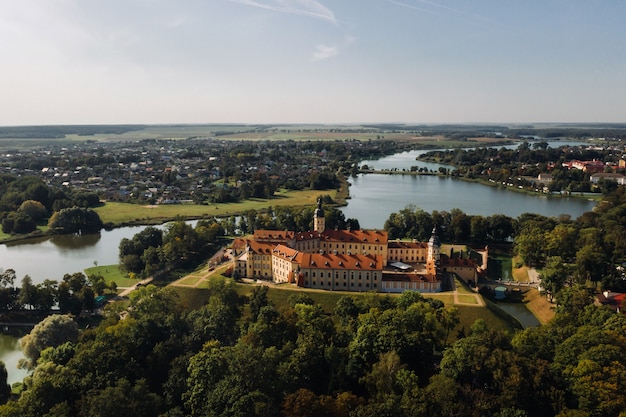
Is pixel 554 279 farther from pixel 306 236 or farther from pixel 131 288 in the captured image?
pixel 131 288

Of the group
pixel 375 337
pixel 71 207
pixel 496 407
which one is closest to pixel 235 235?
pixel 71 207

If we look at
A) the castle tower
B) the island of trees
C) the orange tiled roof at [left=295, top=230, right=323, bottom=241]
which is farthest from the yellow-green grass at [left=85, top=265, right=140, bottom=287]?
the castle tower

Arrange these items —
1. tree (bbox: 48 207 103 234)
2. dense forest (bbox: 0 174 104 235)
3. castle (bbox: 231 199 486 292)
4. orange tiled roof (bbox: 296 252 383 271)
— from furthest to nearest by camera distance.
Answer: tree (bbox: 48 207 103 234)
dense forest (bbox: 0 174 104 235)
castle (bbox: 231 199 486 292)
orange tiled roof (bbox: 296 252 383 271)

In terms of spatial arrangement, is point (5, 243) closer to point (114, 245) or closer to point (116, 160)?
point (114, 245)

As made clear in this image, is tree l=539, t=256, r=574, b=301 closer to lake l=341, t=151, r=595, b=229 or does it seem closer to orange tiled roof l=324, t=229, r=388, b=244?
orange tiled roof l=324, t=229, r=388, b=244

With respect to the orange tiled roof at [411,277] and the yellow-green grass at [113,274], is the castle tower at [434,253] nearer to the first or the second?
the orange tiled roof at [411,277]

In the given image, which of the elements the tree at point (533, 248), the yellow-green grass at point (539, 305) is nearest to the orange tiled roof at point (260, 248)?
the yellow-green grass at point (539, 305)
